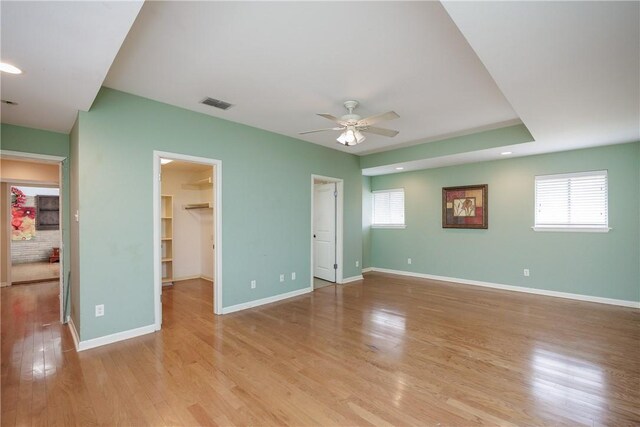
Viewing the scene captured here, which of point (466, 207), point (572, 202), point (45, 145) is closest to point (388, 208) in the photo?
point (466, 207)

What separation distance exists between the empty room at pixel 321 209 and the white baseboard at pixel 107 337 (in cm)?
2

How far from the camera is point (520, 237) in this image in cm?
537

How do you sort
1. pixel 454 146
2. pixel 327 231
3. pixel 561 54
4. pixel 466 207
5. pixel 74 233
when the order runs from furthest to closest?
pixel 327 231 → pixel 466 207 → pixel 454 146 → pixel 74 233 → pixel 561 54

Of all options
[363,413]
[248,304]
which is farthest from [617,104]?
[248,304]

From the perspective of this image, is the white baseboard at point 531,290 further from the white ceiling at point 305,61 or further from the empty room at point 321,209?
the white ceiling at point 305,61

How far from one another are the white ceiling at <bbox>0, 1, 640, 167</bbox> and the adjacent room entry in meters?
2.37

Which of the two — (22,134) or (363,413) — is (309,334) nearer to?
(363,413)

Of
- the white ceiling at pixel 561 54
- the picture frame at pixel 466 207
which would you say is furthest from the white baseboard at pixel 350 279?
the white ceiling at pixel 561 54

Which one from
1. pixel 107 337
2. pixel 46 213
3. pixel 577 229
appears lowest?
pixel 107 337

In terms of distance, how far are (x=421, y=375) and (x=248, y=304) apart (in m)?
2.68

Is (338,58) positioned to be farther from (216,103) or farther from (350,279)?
(350,279)

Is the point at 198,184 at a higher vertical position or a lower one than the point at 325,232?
higher

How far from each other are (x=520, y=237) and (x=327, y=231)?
11.6 feet

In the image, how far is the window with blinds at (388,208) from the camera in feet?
23.2
